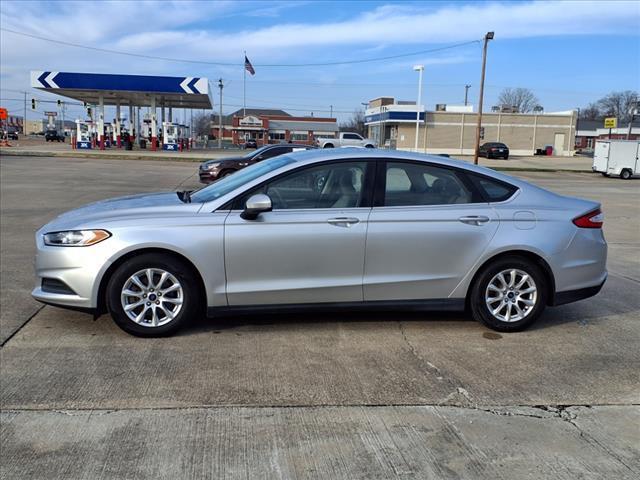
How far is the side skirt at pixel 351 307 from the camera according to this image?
4828mm

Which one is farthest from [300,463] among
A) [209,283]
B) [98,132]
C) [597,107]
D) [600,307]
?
[597,107]

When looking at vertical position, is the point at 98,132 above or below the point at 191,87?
below

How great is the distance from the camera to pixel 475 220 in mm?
5023

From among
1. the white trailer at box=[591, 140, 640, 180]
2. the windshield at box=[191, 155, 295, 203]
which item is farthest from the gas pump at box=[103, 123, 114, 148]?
the windshield at box=[191, 155, 295, 203]

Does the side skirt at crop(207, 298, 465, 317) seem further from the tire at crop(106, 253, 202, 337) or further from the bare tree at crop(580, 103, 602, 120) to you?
the bare tree at crop(580, 103, 602, 120)

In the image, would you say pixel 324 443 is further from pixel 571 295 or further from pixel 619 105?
pixel 619 105

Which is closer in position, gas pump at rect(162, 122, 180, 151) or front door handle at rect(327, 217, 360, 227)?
front door handle at rect(327, 217, 360, 227)

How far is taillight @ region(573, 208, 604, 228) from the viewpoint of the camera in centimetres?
521

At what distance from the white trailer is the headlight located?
36.0 metres

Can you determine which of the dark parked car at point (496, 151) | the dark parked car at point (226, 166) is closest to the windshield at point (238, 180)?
the dark parked car at point (226, 166)

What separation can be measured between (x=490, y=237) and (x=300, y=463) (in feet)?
9.16

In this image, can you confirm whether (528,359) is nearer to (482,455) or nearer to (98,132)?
(482,455)

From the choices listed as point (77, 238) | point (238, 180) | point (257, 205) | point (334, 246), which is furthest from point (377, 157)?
point (77, 238)

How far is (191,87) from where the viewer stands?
42.9 metres
